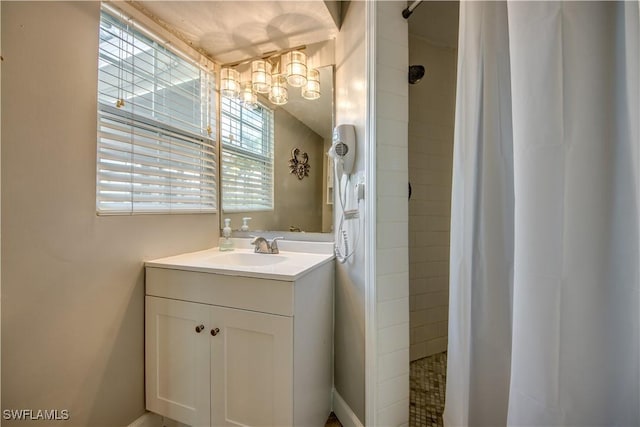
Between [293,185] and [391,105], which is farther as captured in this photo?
[293,185]

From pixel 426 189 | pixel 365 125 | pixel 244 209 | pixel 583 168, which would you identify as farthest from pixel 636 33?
pixel 244 209

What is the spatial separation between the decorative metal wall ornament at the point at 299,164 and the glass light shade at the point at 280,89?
1.12 feet

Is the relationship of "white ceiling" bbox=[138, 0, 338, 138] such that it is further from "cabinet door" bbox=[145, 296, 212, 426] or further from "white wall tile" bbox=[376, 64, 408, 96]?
"cabinet door" bbox=[145, 296, 212, 426]

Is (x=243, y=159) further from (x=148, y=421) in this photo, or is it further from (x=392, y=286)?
(x=148, y=421)

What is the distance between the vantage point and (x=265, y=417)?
104 cm

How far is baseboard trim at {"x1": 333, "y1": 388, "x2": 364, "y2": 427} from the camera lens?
1.23 meters

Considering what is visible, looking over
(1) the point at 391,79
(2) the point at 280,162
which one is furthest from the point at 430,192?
(2) the point at 280,162

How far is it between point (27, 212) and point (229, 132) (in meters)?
1.14

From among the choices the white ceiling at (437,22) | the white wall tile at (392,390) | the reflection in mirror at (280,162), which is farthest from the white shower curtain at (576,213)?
the white ceiling at (437,22)

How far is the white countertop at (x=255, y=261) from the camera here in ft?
3.49

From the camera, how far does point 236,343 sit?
3.54 ft

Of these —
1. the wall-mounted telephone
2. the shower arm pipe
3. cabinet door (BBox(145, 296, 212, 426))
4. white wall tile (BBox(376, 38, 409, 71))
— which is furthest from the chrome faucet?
the shower arm pipe

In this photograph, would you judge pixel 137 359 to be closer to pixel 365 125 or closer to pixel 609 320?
pixel 365 125

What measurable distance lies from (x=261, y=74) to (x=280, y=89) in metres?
0.15
